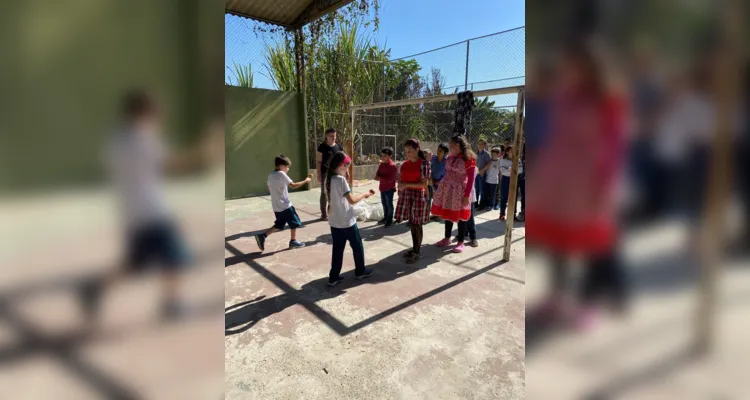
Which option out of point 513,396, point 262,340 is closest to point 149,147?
point 513,396

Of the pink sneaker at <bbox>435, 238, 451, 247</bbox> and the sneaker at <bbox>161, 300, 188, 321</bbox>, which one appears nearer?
the sneaker at <bbox>161, 300, 188, 321</bbox>

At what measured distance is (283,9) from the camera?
28.0 feet

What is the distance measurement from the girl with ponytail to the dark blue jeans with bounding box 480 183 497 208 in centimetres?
293

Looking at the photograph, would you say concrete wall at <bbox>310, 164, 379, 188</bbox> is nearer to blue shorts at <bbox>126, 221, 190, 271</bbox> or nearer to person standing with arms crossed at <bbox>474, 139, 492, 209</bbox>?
person standing with arms crossed at <bbox>474, 139, 492, 209</bbox>

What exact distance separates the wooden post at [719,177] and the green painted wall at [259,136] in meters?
9.34

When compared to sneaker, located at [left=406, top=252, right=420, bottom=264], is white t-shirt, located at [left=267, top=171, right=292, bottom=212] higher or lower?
higher

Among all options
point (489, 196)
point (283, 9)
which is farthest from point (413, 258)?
point (283, 9)

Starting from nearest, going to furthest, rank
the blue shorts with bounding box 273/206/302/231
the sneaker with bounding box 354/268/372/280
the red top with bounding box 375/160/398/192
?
1. the sneaker with bounding box 354/268/372/280
2. the blue shorts with bounding box 273/206/302/231
3. the red top with bounding box 375/160/398/192

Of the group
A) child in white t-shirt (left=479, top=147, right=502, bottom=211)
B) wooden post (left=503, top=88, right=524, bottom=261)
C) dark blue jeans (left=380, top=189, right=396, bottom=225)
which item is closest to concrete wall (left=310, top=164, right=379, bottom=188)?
child in white t-shirt (left=479, top=147, right=502, bottom=211)

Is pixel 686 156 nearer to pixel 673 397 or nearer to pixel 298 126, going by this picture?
pixel 673 397

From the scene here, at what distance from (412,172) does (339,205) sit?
4.98 ft

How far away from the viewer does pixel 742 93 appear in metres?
0.44

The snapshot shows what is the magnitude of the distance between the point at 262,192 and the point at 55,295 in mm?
9648

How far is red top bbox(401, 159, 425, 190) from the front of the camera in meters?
4.88
